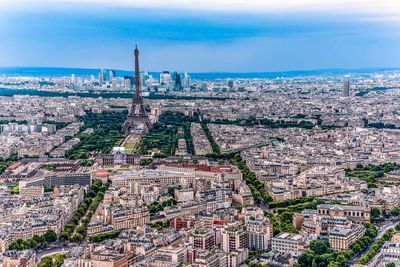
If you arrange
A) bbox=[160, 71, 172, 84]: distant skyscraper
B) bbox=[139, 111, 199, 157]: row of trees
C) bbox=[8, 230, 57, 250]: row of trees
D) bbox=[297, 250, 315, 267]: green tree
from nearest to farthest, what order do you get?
bbox=[297, 250, 315, 267]: green tree < bbox=[8, 230, 57, 250]: row of trees < bbox=[139, 111, 199, 157]: row of trees < bbox=[160, 71, 172, 84]: distant skyscraper

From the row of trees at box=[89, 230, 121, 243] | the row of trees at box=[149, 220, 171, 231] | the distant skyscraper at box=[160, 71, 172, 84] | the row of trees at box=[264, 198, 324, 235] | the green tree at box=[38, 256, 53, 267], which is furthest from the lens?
the distant skyscraper at box=[160, 71, 172, 84]

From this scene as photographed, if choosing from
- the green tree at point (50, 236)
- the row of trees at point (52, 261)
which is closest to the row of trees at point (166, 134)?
the green tree at point (50, 236)

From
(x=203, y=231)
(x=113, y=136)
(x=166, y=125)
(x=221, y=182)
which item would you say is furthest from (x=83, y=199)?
(x=166, y=125)

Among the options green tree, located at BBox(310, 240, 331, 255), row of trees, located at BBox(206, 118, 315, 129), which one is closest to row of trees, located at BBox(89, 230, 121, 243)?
green tree, located at BBox(310, 240, 331, 255)

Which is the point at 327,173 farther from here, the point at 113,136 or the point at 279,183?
the point at 113,136

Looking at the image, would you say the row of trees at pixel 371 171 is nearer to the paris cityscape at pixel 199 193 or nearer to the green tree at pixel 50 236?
the paris cityscape at pixel 199 193

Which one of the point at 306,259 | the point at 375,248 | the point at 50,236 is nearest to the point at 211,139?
the point at 50,236

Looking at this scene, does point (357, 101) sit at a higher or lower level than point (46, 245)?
higher

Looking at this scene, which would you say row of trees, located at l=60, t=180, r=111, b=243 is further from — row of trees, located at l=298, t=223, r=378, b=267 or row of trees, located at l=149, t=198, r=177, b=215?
row of trees, located at l=298, t=223, r=378, b=267
